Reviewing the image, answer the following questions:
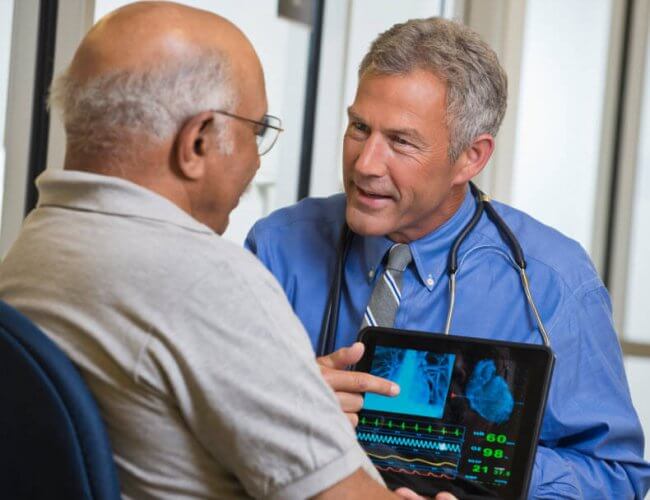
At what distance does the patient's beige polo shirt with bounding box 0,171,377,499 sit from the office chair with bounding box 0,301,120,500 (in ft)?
0.18

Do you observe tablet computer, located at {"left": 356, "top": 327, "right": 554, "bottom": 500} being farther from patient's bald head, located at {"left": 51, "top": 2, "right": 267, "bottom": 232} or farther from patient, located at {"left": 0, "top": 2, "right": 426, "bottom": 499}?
patient's bald head, located at {"left": 51, "top": 2, "right": 267, "bottom": 232}

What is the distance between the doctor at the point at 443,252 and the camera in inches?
65.6

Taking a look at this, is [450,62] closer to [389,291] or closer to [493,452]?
[389,291]

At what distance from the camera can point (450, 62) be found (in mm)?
1747

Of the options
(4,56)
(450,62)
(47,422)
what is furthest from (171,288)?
(4,56)

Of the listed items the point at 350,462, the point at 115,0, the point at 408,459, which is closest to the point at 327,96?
the point at 115,0

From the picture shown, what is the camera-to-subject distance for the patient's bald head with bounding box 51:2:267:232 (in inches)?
42.8

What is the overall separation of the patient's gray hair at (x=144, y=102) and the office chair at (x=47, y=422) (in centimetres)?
23

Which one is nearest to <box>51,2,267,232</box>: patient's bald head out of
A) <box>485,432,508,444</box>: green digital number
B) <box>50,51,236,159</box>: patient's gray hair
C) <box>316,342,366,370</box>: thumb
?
<box>50,51,236,159</box>: patient's gray hair

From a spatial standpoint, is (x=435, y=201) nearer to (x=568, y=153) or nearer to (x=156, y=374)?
(x=156, y=374)

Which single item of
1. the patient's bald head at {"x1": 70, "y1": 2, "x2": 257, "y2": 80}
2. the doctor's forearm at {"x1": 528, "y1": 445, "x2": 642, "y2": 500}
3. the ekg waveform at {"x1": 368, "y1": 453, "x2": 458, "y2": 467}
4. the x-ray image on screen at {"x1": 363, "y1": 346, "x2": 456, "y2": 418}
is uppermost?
the patient's bald head at {"x1": 70, "y1": 2, "x2": 257, "y2": 80}

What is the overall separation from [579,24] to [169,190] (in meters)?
3.14

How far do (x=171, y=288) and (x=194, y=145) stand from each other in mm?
198

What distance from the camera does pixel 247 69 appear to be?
114 centimetres
